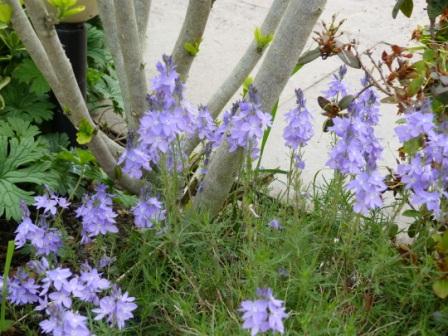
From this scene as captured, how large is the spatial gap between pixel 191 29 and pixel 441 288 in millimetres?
1165

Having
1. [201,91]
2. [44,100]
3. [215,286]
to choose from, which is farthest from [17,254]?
[201,91]

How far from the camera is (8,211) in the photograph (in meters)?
2.79

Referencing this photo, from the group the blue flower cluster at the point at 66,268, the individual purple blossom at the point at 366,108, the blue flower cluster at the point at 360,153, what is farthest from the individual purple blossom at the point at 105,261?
the individual purple blossom at the point at 366,108

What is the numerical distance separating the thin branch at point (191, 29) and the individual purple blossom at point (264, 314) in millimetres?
1158

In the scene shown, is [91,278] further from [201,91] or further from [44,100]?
[201,91]

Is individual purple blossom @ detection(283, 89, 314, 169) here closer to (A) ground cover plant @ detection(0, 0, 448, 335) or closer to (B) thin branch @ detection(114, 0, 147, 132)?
(A) ground cover plant @ detection(0, 0, 448, 335)

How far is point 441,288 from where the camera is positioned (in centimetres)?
220

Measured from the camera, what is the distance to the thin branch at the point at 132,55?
248cm

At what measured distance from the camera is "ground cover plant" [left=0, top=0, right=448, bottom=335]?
7.19ft

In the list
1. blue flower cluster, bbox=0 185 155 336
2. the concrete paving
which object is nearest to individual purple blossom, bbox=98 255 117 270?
blue flower cluster, bbox=0 185 155 336

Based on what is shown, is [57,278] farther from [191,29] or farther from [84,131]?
[191,29]

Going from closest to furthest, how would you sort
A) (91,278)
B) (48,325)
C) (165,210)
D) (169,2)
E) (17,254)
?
(48,325) < (91,278) < (165,210) < (17,254) < (169,2)

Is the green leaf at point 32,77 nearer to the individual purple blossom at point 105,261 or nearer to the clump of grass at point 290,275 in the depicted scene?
the clump of grass at point 290,275

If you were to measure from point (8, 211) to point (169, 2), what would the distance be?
2749mm
